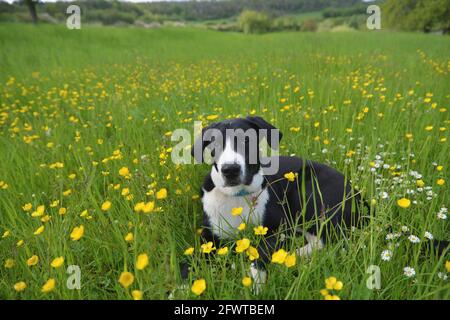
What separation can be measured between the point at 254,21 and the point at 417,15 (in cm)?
2067

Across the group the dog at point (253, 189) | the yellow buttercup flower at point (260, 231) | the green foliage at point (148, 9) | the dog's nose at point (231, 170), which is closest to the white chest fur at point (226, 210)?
the dog at point (253, 189)

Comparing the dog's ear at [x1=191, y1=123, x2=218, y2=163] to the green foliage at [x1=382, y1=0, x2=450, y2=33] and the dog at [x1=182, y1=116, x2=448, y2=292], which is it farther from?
the green foliage at [x1=382, y1=0, x2=450, y2=33]

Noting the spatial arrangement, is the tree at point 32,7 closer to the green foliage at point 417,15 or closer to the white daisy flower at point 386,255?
the green foliage at point 417,15

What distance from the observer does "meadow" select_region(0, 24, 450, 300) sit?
4.79 feet

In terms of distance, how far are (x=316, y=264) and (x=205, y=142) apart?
117 centimetres

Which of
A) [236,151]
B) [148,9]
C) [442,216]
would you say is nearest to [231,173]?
[236,151]

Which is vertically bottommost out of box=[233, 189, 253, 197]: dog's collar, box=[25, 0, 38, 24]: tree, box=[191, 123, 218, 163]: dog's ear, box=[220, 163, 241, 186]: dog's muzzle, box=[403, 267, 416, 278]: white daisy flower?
box=[403, 267, 416, 278]: white daisy flower

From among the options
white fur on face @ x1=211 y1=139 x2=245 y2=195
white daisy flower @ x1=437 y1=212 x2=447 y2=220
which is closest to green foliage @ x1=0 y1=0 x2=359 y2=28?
white fur on face @ x1=211 y1=139 x2=245 y2=195

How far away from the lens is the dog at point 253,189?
1969 mm

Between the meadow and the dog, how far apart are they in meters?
0.15

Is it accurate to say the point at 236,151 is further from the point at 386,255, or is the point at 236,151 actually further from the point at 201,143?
the point at 386,255

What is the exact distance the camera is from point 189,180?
8.42ft

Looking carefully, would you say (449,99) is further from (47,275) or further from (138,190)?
(47,275)

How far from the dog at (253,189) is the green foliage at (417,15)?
58.2 ft
